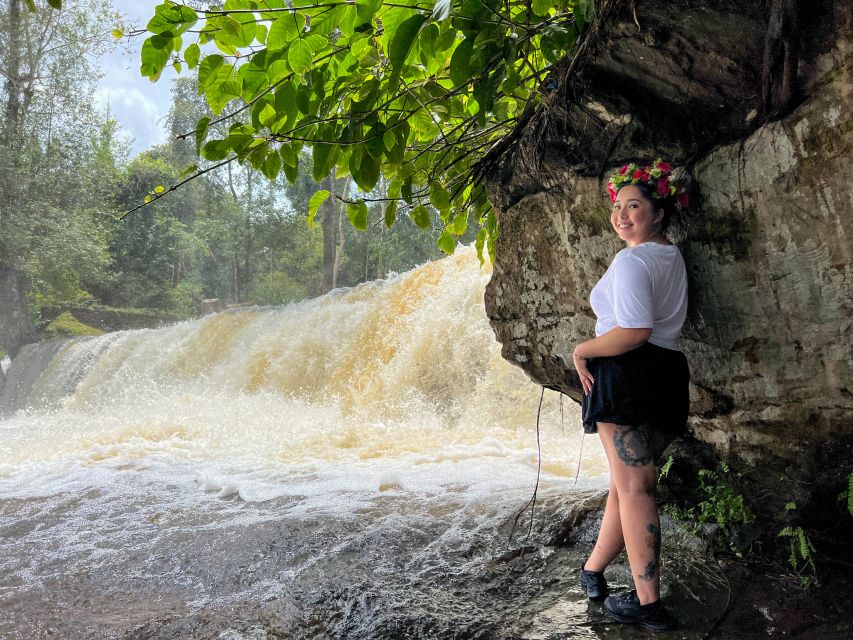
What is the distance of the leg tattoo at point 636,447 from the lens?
206 centimetres

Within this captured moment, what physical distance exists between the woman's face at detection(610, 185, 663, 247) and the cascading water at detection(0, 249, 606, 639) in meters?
1.42

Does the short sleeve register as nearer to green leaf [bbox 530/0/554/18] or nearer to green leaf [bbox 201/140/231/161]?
green leaf [bbox 530/0/554/18]

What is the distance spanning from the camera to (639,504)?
2051mm

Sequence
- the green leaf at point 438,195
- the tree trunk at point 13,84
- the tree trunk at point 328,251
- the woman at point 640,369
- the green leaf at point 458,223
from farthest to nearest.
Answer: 1. the tree trunk at point 328,251
2. the tree trunk at point 13,84
3. the green leaf at point 458,223
4. the green leaf at point 438,195
5. the woman at point 640,369

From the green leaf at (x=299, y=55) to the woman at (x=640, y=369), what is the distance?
1175 millimetres

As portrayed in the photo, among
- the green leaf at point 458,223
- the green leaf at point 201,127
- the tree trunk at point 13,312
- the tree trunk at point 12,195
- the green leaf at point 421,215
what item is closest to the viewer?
the green leaf at point 201,127

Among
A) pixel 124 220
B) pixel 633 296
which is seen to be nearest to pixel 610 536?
pixel 633 296

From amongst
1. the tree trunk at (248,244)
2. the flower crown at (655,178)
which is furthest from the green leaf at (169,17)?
the tree trunk at (248,244)

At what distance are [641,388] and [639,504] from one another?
0.41 m

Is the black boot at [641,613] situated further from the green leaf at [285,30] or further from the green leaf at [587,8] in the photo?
the green leaf at [285,30]

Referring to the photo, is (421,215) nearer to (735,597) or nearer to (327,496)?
(735,597)

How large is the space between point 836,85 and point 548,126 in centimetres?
112

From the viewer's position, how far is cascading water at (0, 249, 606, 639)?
2482mm

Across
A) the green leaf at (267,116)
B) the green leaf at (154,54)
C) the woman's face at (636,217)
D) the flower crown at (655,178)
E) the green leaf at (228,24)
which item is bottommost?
the woman's face at (636,217)
